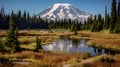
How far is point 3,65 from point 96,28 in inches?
4042

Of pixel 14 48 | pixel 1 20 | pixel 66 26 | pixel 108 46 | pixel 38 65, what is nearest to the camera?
pixel 38 65

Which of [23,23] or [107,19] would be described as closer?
[107,19]

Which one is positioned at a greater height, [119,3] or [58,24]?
[119,3]

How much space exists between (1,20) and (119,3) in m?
76.0

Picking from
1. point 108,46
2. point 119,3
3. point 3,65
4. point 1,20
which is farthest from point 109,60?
point 1,20

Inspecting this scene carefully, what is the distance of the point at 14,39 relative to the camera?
36.0m

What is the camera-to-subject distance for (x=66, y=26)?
176500 millimetres

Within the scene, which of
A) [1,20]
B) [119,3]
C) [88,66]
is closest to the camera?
[88,66]

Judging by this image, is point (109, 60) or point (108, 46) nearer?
point (109, 60)

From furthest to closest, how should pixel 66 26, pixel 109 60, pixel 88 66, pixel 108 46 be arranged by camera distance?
pixel 66 26 < pixel 108 46 < pixel 109 60 < pixel 88 66

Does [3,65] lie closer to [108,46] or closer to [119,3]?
[108,46]

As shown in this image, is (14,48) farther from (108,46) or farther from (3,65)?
(108,46)

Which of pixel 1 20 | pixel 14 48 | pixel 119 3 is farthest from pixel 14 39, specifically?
pixel 1 20

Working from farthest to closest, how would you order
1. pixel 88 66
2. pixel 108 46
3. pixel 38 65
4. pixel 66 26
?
1. pixel 66 26
2. pixel 108 46
3. pixel 88 66
4. pixel 38 65
